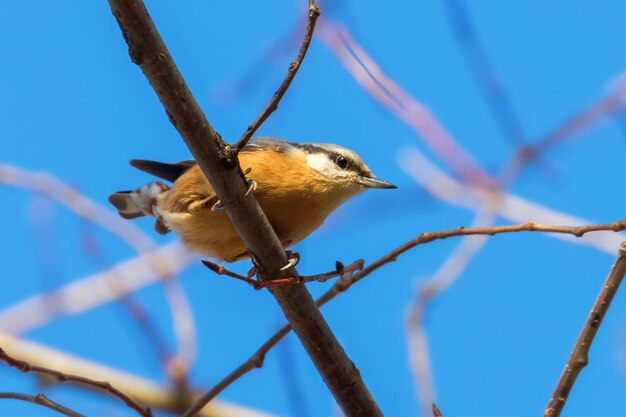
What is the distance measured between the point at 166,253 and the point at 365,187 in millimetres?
1317

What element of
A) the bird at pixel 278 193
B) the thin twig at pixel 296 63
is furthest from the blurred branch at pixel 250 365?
the bird at pixel 278 193

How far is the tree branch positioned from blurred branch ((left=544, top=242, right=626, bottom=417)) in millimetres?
728

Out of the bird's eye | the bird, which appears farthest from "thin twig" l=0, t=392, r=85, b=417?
the bird's eye

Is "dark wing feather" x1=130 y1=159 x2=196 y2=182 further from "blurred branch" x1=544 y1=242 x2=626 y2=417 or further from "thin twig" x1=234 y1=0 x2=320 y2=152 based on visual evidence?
"blurred branch" x1=544 y1=242 x2=626 y2=417

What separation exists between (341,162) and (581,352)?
2.14 m

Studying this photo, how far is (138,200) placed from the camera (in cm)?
470

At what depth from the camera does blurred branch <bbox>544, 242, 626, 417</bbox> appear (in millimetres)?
2184

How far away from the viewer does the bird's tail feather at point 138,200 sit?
4.56 m

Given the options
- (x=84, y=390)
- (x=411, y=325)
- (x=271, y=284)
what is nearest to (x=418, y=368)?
(x=411, y=325)

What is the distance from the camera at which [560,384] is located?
2.27 meters

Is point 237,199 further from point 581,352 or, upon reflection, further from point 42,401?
point 581,352

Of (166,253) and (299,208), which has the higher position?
(166,253)

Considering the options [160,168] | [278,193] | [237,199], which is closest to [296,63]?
[237,199]

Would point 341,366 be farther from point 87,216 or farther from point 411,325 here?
point 87,216
